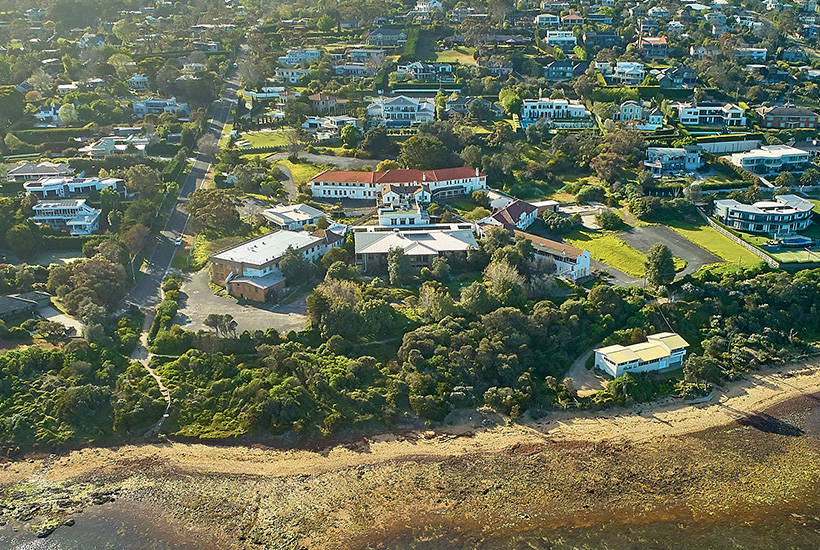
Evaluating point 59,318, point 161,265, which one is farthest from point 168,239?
point 59,318

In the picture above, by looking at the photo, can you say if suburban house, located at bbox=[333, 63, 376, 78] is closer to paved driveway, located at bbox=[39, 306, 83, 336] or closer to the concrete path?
paved driveway, located at bbox=[39, 306, 83, 336]

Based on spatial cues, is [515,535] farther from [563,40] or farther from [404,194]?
[563,40]

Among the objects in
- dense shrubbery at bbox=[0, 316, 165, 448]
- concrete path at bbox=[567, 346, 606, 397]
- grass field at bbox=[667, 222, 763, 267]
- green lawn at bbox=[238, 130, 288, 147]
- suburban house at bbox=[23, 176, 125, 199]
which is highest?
suburban house at bbox=[23, 176, 125, 199]

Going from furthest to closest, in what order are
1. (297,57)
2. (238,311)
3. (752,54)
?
(752,54) → (297,57) → (238,311)

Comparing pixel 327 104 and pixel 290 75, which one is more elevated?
pixel 290 75

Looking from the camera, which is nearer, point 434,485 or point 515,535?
point 515,535

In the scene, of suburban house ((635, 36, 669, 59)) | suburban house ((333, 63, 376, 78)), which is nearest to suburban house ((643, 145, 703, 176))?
suburban house ((635, 36, 669, 59))
